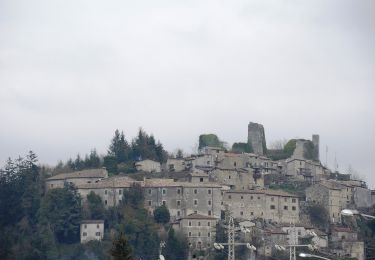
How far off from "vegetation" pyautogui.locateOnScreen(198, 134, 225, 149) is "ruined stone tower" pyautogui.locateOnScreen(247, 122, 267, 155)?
349 centimetres

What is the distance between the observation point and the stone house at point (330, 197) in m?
118

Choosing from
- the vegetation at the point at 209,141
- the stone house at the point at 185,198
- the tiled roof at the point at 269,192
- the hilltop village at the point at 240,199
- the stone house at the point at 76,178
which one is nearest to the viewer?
the hilltop village at the point at 240,199

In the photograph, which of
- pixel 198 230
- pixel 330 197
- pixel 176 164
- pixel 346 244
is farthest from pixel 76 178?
pixel 346 244

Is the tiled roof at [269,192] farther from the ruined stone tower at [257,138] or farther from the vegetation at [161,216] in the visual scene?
the ruined stone tower at [257,138]

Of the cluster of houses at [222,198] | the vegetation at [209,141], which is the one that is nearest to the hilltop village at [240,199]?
the cluster of houses at [222,198]

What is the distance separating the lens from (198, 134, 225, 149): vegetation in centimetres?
13012

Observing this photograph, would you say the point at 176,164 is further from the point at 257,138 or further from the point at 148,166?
the point at 257,138

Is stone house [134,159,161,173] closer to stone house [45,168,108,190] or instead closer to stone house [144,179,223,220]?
stone house [45,168,108,190]

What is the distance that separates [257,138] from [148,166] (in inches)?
663

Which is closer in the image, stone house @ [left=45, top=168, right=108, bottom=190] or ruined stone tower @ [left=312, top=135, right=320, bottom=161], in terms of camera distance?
stone house @ [left=45, top=168, right=108, bottom=190]

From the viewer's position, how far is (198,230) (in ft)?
355

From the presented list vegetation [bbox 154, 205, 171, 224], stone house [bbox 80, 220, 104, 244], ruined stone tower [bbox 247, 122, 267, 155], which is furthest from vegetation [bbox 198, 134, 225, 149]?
stone house [bbox 80, 220, 104, 244]

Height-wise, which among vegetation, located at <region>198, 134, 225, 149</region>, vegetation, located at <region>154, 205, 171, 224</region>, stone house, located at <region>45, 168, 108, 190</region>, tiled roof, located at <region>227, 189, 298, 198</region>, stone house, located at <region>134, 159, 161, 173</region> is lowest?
vegetation, located at <region>154, 205, 171, 224</region>

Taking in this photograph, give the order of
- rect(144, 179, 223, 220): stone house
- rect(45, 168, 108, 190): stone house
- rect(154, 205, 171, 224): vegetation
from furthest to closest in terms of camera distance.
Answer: rect(45, 168, 108, 190): stone house < rect(144, 179, 223, 220): stone house < rect(154, 205, 171, 224): vegetation
